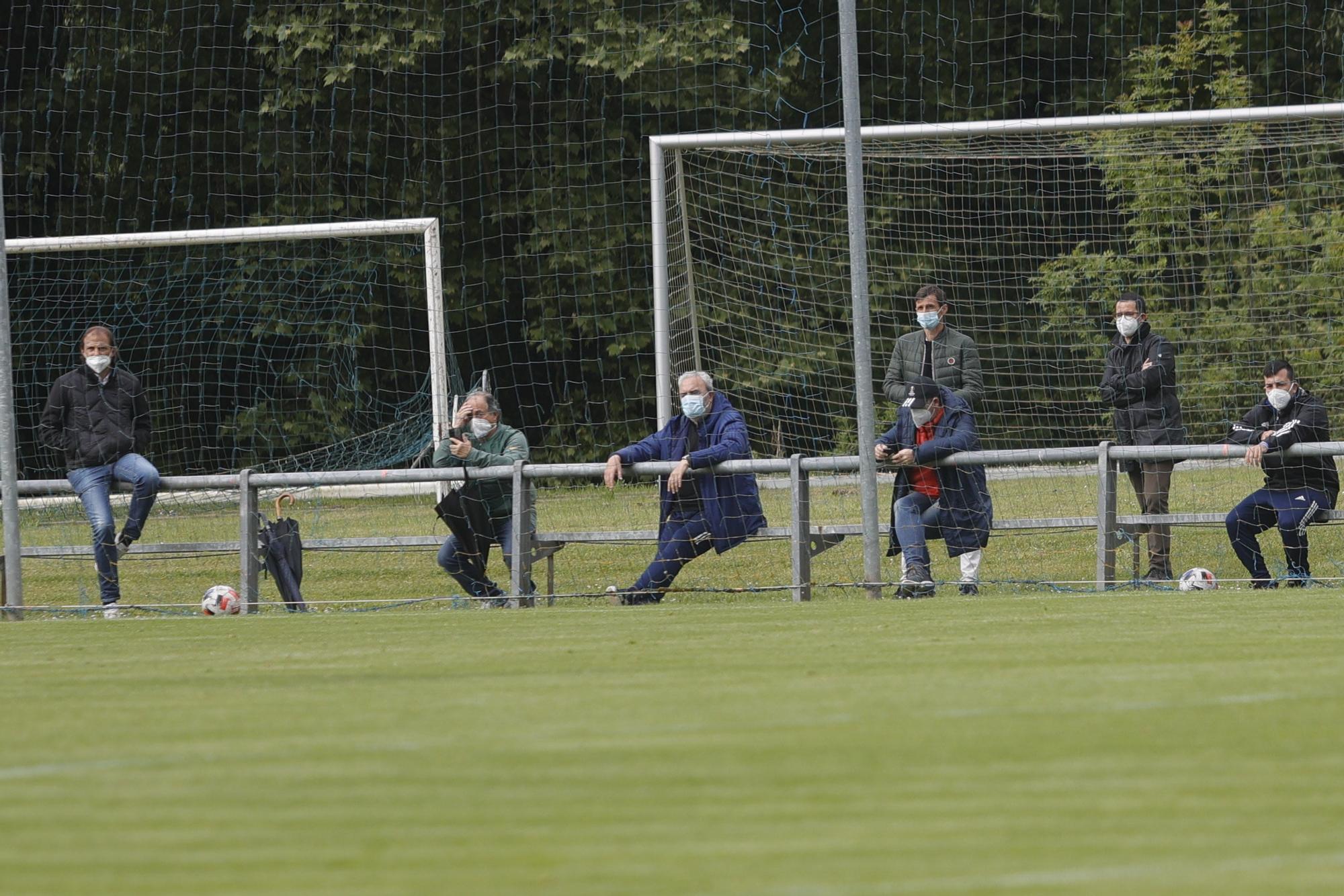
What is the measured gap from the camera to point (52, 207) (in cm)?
2167

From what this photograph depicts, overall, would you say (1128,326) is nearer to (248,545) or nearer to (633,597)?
(633,597)

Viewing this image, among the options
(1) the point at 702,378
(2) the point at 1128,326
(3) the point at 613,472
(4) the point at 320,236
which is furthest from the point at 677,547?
(4) the point at 320,236

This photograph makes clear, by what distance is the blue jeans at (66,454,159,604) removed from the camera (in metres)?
12.0

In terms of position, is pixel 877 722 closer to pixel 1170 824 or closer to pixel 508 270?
pixel 1170 824

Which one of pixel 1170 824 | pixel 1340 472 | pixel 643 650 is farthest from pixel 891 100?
pixel 1170 824

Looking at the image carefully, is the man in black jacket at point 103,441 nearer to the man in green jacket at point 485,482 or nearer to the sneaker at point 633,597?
the man in green jacket at point 485,482

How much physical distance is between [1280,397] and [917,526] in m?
2.34

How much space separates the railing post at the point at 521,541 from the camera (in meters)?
11.7

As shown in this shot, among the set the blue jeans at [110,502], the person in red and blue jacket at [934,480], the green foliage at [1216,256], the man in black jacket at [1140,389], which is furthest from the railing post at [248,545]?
the green foliage at [1216,256]

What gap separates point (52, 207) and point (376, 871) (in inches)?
761

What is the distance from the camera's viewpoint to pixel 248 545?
468 inches

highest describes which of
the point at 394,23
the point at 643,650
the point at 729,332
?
the point at 394,23

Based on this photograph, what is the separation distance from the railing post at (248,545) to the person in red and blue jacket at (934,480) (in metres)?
3.73

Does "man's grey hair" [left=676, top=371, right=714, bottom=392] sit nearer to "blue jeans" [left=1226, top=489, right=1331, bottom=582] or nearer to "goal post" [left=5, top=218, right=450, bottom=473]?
"blue jeans" [left=1226, top=489, right=1331, bottom=582]
